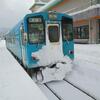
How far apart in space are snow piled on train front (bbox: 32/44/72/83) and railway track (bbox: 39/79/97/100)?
0.29 m

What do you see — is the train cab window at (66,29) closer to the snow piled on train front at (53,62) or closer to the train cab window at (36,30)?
the snow piled on train front at (53,62)

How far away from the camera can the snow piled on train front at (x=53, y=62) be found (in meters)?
7.99

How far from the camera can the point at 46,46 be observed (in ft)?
27.2

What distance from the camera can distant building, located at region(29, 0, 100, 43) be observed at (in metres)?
22.1

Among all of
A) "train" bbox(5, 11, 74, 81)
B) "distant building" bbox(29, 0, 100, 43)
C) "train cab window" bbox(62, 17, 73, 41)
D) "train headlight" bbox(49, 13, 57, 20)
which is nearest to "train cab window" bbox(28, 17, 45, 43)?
"train" bbox(5, 11, 74, 81)

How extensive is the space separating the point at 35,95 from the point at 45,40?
3515mm

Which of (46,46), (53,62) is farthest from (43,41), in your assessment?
(53,62)

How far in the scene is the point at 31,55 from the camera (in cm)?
826

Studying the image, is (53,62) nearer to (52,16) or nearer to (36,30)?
(36,30)

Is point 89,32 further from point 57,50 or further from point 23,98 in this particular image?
point 23,98

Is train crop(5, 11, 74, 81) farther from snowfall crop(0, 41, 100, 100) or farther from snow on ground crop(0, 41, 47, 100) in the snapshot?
snow on ground crop(0, 41, 47, 100)

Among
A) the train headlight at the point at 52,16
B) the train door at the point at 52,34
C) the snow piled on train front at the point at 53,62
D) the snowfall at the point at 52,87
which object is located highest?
the train headlight at the point at 52,16

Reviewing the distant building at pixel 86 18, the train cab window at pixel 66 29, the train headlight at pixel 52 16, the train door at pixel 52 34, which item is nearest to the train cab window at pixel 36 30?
the train door at pixel 52 34

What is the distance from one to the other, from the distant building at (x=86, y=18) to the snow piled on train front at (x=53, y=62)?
44.4ft
